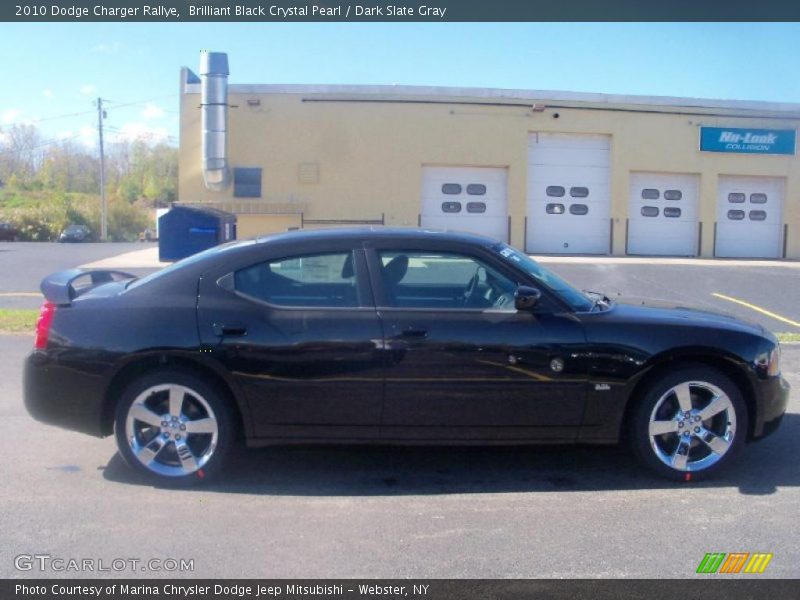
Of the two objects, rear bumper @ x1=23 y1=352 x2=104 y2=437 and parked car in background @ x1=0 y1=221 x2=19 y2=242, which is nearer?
rear bumper @ x1=23 y1=352 x2=104 y2=437

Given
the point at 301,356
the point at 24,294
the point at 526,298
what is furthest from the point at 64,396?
the point at 24,294

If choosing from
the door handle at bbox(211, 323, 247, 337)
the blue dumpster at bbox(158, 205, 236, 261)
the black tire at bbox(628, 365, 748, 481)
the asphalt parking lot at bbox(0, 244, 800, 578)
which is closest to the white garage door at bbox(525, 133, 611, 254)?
the blue dumpster at bbox(158, 205, 236, 261)

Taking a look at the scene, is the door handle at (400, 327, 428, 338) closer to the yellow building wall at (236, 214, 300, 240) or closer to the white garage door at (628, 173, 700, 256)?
the yellow building wall at (236, 214, 300, 240)

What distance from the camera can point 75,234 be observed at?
5409cm

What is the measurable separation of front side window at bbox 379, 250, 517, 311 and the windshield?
15 centimetres

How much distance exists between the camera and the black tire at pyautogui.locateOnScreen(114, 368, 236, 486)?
504 centimetres

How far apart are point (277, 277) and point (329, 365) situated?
679 millimetres

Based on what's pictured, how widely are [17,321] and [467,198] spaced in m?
15.4

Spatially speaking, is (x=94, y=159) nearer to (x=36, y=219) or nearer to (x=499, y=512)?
(x=36, y=219)

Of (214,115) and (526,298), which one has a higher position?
(214,115)

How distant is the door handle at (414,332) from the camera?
16.4 feet

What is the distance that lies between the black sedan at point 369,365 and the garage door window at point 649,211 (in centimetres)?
2020

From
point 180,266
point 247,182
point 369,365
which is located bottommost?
point 369,365

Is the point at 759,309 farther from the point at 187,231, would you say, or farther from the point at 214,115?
the point at 214,115
